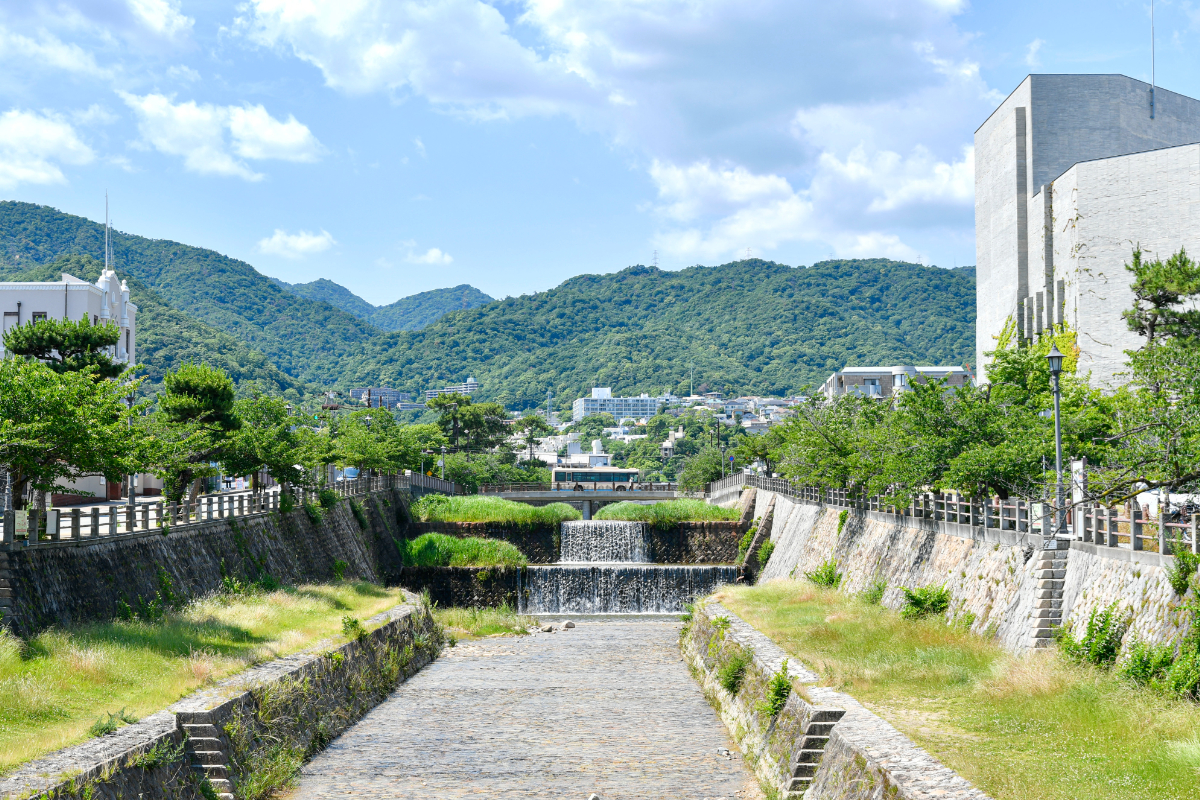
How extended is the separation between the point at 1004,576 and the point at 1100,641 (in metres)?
5.92

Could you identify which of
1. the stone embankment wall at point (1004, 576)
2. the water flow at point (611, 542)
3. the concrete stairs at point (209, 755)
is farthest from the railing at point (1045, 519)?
the water flow at point (611, 542)

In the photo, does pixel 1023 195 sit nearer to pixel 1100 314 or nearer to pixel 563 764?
pixel 1100 314

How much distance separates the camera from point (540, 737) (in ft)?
78.6

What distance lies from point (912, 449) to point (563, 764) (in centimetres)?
1533

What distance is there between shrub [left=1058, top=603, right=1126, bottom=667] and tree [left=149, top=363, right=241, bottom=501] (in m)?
26.4

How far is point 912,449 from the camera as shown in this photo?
102 feet

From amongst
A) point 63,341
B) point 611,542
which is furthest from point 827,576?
point 63,341

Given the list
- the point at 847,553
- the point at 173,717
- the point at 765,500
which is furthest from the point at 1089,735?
the point at 765,500

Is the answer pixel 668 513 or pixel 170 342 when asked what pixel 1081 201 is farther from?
pixel 170 342

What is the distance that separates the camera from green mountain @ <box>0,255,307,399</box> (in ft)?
388

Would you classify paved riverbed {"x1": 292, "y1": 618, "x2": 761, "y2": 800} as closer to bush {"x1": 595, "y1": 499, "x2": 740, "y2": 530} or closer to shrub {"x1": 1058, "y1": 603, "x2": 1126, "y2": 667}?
shrub {"x1": 1058, "y1": 603, "x2": 1126, "y2": 667}

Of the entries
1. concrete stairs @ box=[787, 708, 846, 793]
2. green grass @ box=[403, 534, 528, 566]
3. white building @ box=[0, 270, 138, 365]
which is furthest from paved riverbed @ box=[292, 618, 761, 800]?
white building @ box=[0, 270, 138, 365]

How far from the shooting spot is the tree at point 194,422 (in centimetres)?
3494

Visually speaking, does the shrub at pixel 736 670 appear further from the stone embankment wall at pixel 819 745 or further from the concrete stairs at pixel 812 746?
the concrete stairs at pixel 812 746
